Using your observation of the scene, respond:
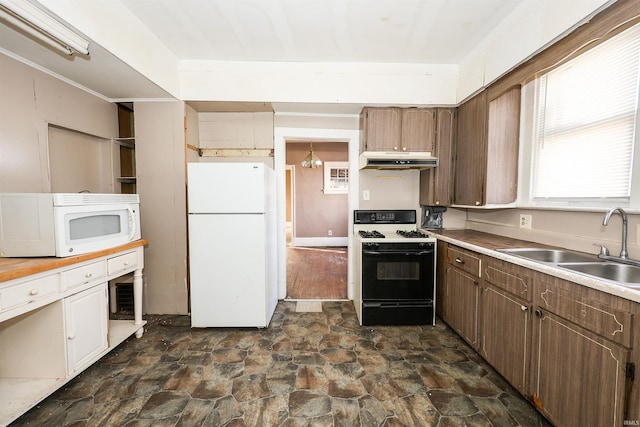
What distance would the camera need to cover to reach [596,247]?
166 cm

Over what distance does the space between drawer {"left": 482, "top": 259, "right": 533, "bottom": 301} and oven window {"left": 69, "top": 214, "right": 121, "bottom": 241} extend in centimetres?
290

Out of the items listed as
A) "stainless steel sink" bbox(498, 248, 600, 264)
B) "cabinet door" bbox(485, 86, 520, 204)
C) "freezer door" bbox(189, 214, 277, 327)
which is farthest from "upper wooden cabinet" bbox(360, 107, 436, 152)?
"freezer door" bbox(189, 214, 277, 327)

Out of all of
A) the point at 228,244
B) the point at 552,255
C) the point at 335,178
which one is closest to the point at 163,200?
the point at 228,244

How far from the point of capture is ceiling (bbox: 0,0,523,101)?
6.20 ft

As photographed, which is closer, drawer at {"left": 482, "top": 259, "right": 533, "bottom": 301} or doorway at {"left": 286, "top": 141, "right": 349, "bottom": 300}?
drawer at {"left": 482, "top": 259, "right": 533, "bottom": 301}

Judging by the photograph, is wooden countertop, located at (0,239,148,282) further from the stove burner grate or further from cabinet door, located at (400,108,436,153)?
cabinet door, located at (400,108,436,153)

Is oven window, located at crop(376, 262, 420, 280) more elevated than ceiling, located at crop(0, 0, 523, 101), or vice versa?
ceiling, located at crop(0, 0, 523, 101)

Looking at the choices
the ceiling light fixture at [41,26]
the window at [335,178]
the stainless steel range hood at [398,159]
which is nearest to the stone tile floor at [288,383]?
the stainless steel range hood at [398,159]

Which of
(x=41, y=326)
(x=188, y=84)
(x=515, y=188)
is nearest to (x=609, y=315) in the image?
(x=515, y=188)

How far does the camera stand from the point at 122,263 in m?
2.14

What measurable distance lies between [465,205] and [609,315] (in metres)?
1.64

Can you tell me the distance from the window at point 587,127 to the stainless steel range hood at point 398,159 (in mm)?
816

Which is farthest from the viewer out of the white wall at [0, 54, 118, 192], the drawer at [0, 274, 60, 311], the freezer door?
the freezer door

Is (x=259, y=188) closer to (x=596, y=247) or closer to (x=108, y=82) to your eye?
(x=108, y=82)
